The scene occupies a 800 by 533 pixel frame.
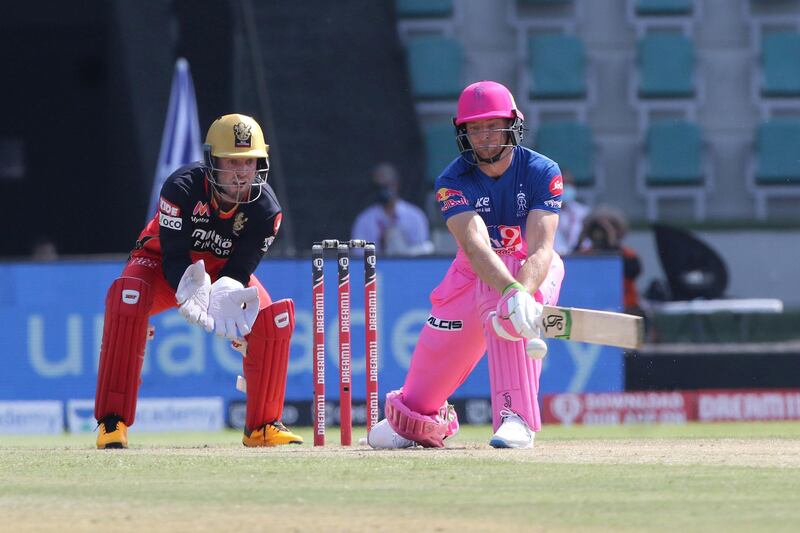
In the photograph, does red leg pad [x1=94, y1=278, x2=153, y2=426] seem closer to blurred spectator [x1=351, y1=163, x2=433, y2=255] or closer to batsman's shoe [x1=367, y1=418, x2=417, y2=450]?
batsman's shoe [x1=367, y1=418, x2=417, y2=450]

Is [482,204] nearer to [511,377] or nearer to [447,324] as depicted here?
[447,324]

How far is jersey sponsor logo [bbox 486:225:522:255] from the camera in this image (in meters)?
6.42

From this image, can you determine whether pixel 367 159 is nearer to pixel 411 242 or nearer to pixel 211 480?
pixel 411 242

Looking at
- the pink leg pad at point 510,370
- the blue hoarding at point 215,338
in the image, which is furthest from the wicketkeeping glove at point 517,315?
the blue hoarding at point 215,338

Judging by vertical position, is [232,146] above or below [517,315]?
above

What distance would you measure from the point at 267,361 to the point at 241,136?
3.27 ft

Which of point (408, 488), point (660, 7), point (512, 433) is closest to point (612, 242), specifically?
point (660, 7)

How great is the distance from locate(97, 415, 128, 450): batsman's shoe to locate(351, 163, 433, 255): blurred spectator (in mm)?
5792

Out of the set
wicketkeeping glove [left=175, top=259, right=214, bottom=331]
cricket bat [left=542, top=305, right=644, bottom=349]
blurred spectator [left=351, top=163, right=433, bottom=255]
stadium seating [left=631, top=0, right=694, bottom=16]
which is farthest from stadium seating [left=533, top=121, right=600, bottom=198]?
cricket bat [left=542, top=305, right=644, bottom=349]

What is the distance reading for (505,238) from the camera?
643 centimetres

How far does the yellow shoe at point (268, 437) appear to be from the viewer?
6.92 metres

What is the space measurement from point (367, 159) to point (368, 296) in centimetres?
728

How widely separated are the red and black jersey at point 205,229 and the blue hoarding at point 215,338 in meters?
4.03

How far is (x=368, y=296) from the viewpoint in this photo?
23.0 feet
